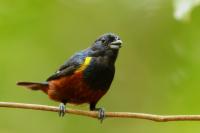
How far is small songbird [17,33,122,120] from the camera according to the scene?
3982 mm

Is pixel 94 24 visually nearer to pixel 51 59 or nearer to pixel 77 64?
pixel 51 59

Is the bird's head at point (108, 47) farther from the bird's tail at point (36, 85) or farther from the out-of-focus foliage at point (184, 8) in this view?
the out-of-focus foliage at point (184, 8)

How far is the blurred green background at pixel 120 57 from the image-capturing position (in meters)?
3.98

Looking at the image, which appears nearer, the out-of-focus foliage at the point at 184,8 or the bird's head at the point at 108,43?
→ the out-of-focus foliage at the point at 184,8

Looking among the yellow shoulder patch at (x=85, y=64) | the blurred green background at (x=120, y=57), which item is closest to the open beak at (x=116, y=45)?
the yellow shoulder patch at (x=85, y=64)

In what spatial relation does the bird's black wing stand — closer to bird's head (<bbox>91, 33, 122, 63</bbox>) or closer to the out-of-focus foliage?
bird's head (<bbox>91, 33, 122, 63</bbox>)

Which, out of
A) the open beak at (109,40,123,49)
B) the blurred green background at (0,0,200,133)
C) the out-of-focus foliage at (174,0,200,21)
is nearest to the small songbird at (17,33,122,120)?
the open beak at (109,40,123,49)

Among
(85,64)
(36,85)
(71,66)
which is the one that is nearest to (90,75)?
(85,64)

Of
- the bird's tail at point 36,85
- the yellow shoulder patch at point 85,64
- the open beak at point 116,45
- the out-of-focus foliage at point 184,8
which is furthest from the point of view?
the bird's tail at point 36,85

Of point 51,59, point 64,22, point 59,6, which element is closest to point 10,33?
point 59,6

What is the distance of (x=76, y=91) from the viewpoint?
4.04m

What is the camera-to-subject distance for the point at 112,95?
5.71 metres

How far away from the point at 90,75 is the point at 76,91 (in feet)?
0.53

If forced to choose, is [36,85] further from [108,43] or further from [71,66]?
[108,43]
